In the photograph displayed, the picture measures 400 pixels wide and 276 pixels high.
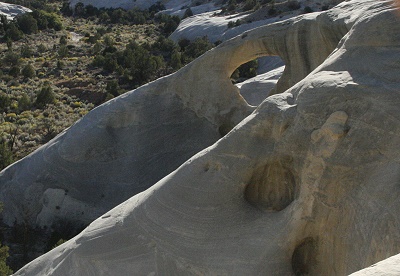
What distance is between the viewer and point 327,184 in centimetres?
589

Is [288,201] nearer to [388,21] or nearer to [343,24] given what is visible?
[388,21]

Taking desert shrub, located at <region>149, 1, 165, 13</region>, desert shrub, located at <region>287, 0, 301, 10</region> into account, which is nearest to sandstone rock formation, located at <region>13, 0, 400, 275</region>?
desert shrub, located at <region>287, 0, 301, 10</region>

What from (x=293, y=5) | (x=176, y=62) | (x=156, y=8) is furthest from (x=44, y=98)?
(x=156, y=8)

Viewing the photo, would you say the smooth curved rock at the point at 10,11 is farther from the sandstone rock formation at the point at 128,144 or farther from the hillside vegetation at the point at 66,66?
the sandstone rock formation at the point at 128,144

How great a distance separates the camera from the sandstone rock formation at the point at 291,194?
18.3ft

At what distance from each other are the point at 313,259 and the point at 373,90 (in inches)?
81.8

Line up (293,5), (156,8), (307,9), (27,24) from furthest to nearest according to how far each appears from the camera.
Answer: (156,8) < (27,24) < (293,5) < (307,9)

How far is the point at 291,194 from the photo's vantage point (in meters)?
6.63

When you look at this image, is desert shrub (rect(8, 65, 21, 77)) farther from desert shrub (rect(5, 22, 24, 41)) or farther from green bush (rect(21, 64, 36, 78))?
desert shrub (rect(5, 22, 24, 41))

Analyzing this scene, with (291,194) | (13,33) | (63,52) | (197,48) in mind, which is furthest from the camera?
(13,33)

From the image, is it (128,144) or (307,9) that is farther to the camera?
(307,9)

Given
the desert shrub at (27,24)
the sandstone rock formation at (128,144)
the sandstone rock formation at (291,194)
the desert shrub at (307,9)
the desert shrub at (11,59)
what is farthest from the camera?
the desert shrub at (27,24)

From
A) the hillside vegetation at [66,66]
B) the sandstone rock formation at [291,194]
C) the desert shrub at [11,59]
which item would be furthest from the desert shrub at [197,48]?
the sandstone rock formation at [291,194]

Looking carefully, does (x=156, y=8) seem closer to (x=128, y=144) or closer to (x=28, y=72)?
(x=28, y=72)
